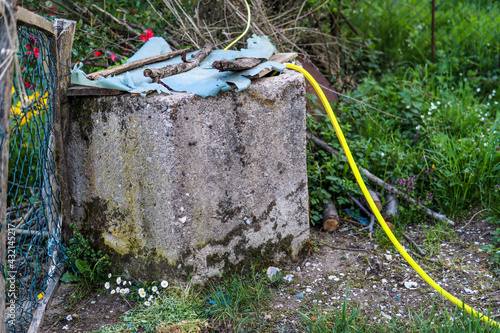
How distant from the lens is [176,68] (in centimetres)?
240

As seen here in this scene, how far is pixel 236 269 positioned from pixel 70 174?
1014 millimetres

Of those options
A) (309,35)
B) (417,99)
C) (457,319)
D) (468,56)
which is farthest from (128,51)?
(468,56)

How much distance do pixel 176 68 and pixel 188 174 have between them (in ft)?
1.99

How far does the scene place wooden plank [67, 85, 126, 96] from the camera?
218cm

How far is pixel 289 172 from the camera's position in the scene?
2447 mm

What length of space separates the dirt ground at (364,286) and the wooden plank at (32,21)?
1.33 m

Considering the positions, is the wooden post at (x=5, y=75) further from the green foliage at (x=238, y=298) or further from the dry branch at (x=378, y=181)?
the dry branch at (x=378, y=181)

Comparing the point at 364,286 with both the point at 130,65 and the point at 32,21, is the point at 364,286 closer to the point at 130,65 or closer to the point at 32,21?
the point at 130,65

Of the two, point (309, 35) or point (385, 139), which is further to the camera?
point (309, 35)

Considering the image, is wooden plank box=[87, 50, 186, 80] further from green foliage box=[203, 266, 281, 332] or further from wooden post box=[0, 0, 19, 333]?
green foliage box=[203, 266, 281, 332]

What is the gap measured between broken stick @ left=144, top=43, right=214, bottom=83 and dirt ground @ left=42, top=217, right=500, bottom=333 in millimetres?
1157

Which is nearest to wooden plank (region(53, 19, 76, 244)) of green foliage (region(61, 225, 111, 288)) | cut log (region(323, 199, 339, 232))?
green foliage (region(61, 225, 111, 288))

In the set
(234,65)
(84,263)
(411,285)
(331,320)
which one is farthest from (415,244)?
(84,263)

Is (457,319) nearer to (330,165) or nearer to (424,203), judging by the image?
(424,203)
